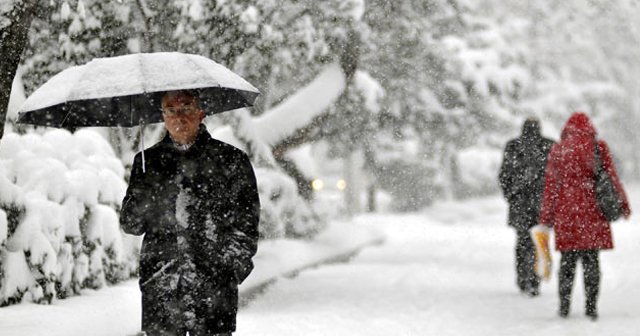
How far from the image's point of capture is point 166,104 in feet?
15.2

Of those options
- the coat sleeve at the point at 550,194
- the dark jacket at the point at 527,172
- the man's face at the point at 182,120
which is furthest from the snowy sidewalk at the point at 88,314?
the coat sleeve at the point at 550,194

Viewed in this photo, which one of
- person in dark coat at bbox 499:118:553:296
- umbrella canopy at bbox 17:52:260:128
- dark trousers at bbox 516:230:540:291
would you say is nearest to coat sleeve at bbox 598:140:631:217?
person in dark coat at bbox 499:118:553:296

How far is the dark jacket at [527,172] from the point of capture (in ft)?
36.6

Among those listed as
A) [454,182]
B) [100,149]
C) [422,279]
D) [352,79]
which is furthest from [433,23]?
[454,182]

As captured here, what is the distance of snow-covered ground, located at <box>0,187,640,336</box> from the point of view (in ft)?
23.7

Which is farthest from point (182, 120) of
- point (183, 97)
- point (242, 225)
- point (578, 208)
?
point (578, 208)

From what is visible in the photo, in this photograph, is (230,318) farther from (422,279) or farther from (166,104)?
(422,279)

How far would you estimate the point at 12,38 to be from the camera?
7.11 meters

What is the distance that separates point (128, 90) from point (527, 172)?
7.13 m

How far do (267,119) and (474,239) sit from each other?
36.0 ft

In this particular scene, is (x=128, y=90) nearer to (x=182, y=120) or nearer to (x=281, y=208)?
(x=182, y=120)

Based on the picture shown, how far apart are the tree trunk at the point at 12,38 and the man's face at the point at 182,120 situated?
2975 millimetres

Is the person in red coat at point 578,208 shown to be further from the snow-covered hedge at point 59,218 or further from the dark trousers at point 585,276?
the snow-covered hedge at point 59,218

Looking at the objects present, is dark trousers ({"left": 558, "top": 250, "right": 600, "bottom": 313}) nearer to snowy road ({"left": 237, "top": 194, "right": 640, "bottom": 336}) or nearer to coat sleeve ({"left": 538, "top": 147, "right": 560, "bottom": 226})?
snowy road ({"left": 237, "top": 194, "right": 640, "bottom": 336})
